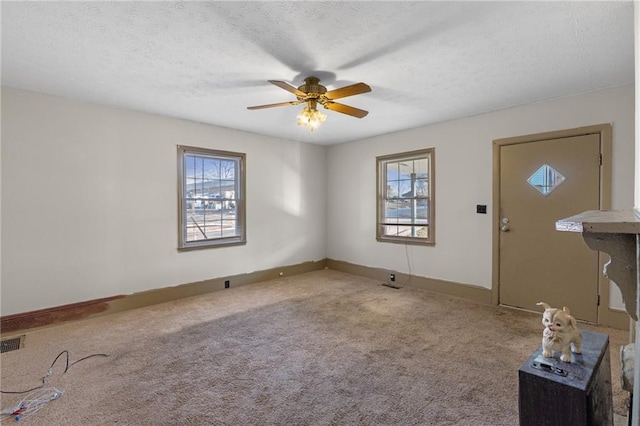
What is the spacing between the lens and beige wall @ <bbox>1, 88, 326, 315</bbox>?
3074mm

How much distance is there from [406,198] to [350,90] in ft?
8.86

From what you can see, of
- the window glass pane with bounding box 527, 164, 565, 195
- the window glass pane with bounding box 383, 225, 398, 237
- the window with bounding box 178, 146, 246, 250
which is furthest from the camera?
the window glass pane with bounding box 383, 225, 398, 237

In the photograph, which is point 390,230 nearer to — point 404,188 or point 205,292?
point 404,188

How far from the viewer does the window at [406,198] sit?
454cm

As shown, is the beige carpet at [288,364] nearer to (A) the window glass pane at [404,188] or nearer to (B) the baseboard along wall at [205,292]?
(B) the baseboard along wall at [205,292]

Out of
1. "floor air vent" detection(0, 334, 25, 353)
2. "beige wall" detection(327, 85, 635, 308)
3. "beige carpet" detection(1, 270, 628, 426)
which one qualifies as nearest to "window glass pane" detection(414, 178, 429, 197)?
"beige wall" detection(327, 85, 635, 308)

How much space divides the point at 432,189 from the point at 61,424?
14.6 feet

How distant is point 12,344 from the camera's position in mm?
2803

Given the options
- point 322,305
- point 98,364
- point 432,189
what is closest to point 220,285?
point 322,305

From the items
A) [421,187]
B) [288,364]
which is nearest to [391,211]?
[421,187]

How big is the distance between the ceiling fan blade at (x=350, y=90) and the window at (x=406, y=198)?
2311mm

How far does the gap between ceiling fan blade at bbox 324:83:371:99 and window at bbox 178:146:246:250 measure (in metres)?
2.47

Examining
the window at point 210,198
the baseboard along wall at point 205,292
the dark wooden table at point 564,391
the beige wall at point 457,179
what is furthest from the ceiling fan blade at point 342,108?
the baseboard along wall at point 205,292

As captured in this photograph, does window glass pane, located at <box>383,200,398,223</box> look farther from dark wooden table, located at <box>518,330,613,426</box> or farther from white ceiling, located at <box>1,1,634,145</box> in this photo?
dark wooden table, located at <box>518,330,613,426</box>
